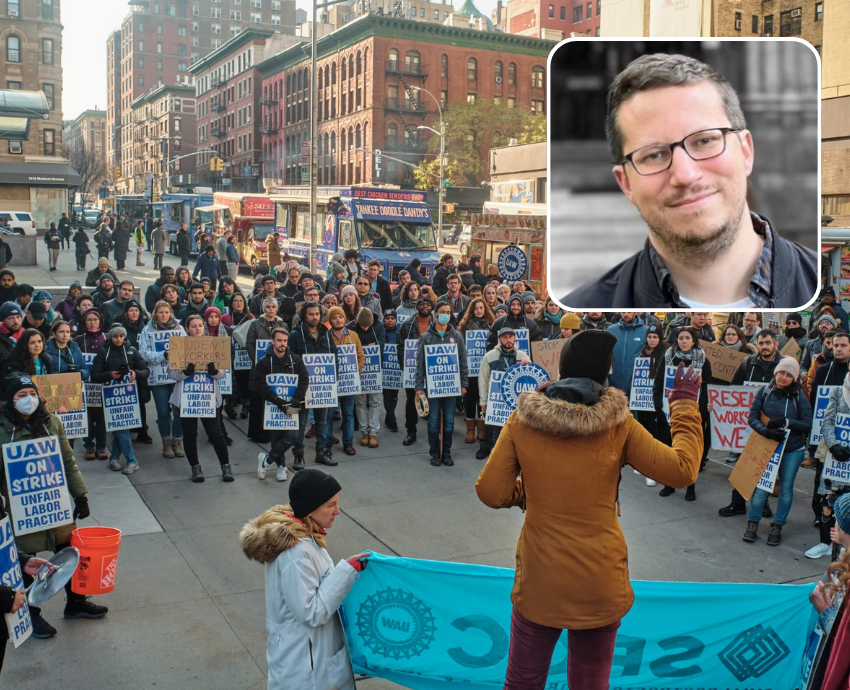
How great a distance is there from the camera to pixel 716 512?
30.8 feet

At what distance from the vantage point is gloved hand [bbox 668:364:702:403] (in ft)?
11.3

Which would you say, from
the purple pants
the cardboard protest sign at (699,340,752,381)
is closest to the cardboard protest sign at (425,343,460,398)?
the cardboard protest sign at (699,340,752,381)

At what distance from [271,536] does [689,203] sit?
2521mm

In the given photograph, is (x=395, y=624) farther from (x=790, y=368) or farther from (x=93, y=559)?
(x=790, y=368)

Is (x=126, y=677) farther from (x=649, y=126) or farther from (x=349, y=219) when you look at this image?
(x=349, y=219)

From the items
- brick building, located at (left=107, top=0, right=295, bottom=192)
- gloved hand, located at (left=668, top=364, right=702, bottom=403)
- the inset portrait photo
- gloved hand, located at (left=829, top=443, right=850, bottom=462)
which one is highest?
brick building, located at (left=107, top=0, right=295, bottom=192)

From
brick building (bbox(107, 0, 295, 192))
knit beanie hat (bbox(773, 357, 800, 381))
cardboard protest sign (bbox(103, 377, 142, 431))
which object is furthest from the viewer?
brick building (bbox(107, 0, 295, 192))

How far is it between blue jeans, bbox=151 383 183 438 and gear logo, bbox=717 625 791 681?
7326 mm

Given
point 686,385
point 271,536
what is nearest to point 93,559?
point 271,536

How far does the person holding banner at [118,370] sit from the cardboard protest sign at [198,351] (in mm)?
453

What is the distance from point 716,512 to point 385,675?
17.6 ft

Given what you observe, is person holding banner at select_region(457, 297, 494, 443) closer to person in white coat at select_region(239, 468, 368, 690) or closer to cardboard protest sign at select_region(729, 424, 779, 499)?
cardboard protest sign at select_region(729, 424, 779, 499)

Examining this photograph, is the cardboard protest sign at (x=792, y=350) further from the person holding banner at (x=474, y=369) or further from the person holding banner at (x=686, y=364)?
the person holding banner at (x=474, y=369)

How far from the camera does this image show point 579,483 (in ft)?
11.6
